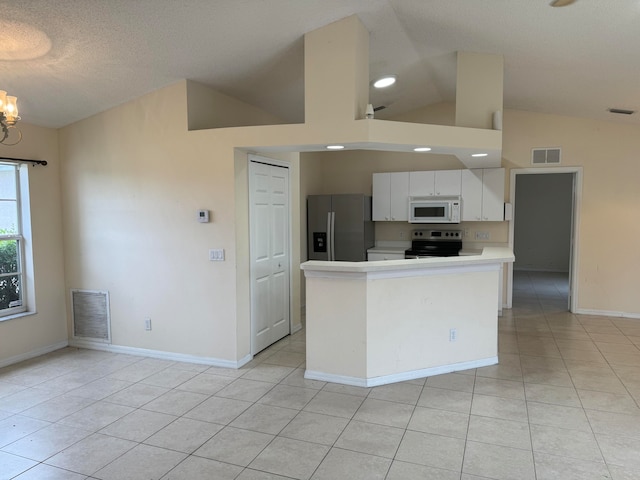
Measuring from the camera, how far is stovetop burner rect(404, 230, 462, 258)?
6.14 meters

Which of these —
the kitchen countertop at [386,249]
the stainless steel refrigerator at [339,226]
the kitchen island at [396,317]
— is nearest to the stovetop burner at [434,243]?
the kitchen countertop at [386,249]

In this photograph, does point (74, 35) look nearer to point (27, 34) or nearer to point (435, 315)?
point (27, 34)

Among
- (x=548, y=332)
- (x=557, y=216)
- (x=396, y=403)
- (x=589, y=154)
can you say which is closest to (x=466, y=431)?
(x=396, y=403)

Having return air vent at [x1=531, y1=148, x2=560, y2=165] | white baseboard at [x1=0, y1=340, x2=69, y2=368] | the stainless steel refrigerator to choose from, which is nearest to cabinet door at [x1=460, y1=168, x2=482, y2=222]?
return air vent at [x1=531, y1=148, x2=560, y2=165]

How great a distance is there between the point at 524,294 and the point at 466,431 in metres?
5.12

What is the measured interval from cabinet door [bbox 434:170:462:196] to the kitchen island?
2.29 meters

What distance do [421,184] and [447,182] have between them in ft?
1.21

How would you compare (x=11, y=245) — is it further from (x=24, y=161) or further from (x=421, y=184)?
(x=421, y=184)

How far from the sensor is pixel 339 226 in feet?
20.5

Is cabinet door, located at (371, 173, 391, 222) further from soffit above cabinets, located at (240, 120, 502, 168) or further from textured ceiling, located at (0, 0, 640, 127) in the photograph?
soffit above cabinets, located at (240, 120, 502, 168)

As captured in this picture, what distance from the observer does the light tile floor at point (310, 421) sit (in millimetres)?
2479

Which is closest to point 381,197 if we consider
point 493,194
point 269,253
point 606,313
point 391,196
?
point 391,196

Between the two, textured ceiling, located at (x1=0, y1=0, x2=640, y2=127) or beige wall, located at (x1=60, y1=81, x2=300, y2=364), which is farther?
beige wall, located at (x1=60, y1=81, x2=300, y2=364)

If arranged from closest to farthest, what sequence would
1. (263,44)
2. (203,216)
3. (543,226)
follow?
(263,44) < (203,216) < (543,226)
